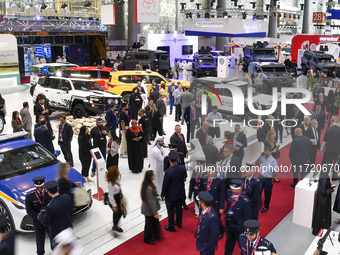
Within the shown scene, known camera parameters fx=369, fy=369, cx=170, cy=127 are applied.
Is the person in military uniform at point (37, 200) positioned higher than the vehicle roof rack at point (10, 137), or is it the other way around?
the vehicle roof rack at point (10, 137)

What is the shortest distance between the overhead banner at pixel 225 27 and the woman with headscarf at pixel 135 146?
23.1 meters

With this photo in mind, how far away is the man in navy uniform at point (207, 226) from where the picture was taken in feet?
16.6

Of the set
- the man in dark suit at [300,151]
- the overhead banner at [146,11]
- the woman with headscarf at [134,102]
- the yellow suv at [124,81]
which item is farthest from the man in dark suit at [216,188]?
the overhead banner at [146,11]

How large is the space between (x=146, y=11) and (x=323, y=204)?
1707 cm

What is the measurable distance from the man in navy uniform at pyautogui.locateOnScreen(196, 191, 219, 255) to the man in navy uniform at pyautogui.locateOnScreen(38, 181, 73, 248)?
199 cm

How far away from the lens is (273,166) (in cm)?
760

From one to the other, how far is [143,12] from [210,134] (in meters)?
14.6

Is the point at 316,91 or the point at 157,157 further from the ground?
the point at 316,91

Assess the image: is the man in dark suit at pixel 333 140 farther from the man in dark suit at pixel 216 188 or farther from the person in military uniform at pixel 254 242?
the person in military uniform at pixel 254 242

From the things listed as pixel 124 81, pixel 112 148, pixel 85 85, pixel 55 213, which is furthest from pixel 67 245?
pixel 124 81

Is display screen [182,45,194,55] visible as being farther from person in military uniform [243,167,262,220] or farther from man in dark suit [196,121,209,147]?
person in military uniform [243,167,262,220]

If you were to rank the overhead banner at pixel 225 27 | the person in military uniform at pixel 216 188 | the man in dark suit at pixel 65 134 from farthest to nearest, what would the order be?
1. the overhead banner at pixel 225 27
2. the man in dark suit at pixel 65 134
3. the person in military uniform at pixel 216 188

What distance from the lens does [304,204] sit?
7.07m

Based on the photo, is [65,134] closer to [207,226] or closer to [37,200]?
[37,200]
